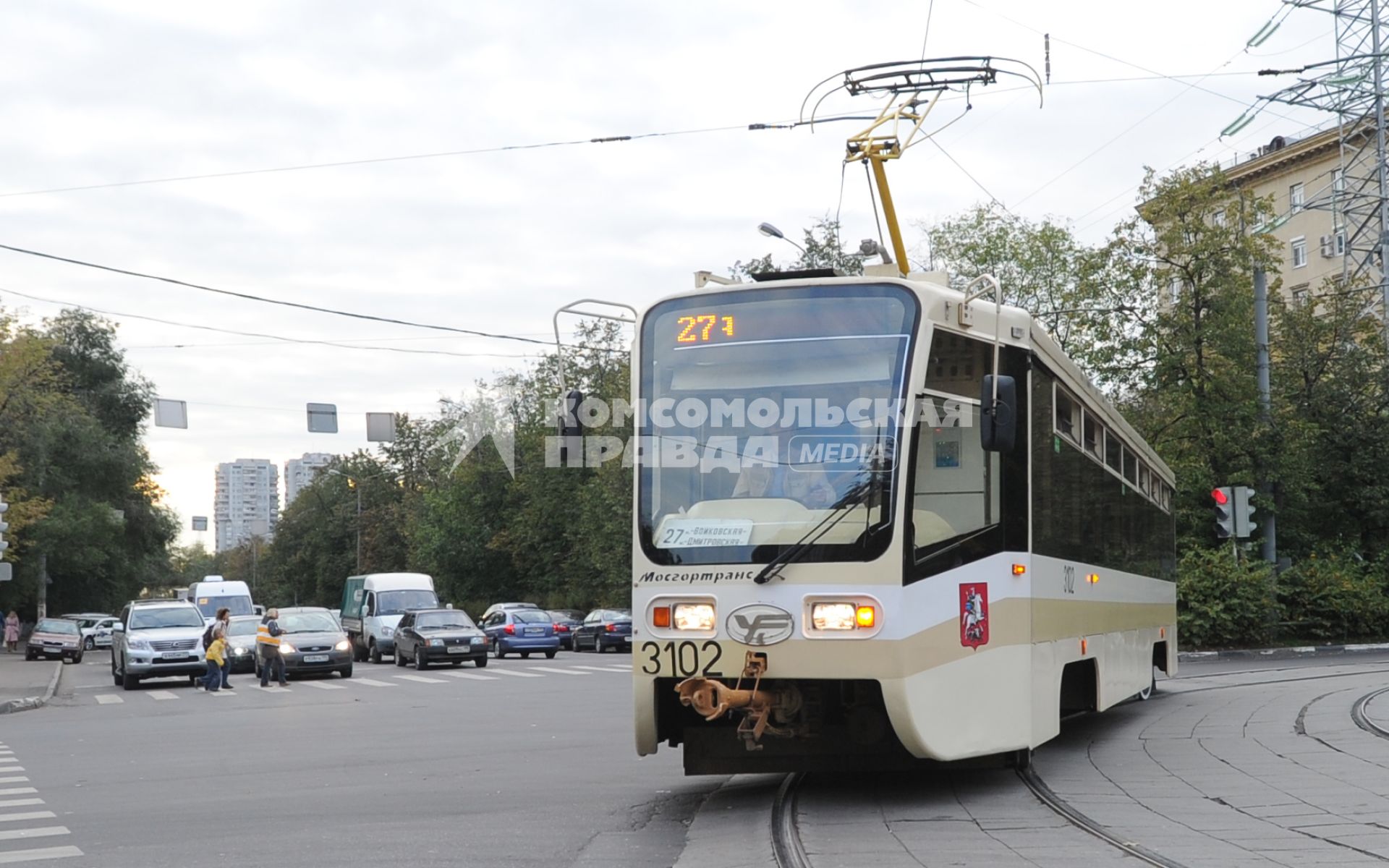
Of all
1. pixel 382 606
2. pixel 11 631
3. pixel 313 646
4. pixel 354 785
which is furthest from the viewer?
pixel 11 631

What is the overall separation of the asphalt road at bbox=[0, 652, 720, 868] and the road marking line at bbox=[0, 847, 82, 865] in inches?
2.6

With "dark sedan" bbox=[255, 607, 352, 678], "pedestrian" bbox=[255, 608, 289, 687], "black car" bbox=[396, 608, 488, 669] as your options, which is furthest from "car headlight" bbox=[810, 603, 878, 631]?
"black car" bbox=[396, 608, 488, 669]

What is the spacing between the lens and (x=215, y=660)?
91.2 ft

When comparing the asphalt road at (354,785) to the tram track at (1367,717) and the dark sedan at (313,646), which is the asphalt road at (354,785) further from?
the dark sedan at (313,646)

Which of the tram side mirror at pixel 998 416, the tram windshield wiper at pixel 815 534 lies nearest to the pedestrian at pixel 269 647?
the tram windshield wiper at pixel 815 534

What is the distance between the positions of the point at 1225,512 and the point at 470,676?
15.6 metres

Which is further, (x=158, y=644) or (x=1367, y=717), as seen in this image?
(x=158, y=644)

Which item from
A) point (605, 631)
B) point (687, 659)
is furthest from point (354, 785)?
point (605, 631)

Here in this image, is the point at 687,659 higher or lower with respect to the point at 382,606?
higher

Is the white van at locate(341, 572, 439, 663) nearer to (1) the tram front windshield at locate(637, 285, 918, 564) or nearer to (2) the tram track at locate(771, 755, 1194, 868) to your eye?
(2) the tram track at locate(771, 755, 1194, 868)

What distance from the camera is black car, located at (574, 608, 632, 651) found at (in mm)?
46750

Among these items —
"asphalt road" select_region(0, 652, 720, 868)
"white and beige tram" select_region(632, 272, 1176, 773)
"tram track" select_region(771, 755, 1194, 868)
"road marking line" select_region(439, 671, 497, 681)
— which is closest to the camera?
"tram track" select_region(771, 755, 1194, 868)

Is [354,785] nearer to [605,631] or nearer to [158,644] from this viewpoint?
[158,644]

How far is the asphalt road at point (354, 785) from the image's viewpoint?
29.2 feet
